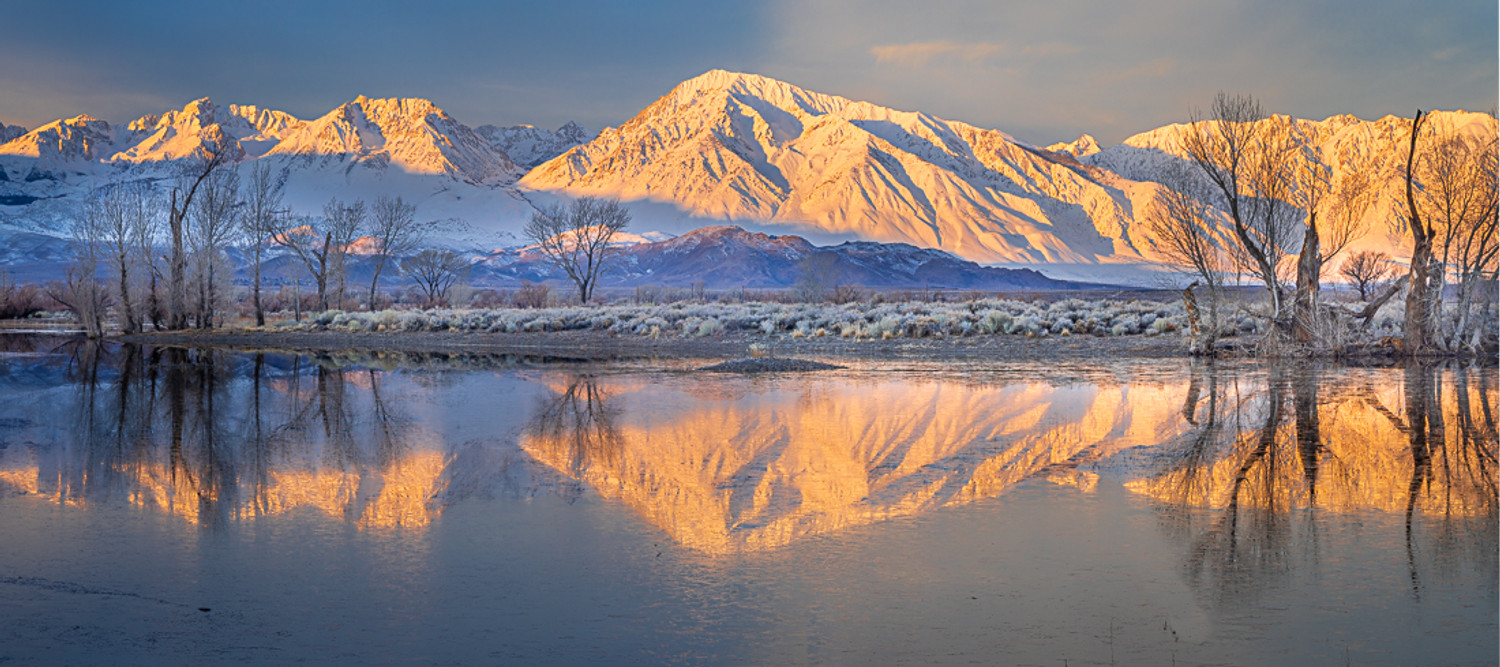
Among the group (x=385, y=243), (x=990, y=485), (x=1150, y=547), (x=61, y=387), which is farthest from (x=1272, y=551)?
(x=385, y=243)

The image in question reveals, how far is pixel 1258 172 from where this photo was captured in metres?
22.4

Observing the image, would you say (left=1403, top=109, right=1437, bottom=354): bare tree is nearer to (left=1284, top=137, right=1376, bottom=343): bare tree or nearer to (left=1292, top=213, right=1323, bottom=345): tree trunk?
(left=1284, top=137, right=1376, bottom=343): bare tree

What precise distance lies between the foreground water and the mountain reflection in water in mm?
57

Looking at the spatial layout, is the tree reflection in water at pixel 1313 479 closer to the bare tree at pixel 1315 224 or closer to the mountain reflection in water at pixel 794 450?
the mountain reflection in water at pixel 794 450

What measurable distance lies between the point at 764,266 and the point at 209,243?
113828 millimetres

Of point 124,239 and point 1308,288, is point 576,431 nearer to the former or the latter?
point 1308,288

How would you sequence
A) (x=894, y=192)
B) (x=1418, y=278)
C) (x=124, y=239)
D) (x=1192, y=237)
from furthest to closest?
(x=894, y=192) → (x=124, y=239) → (x=1192, y=237) → (x=1418, y=278)

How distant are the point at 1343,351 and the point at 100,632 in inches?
898

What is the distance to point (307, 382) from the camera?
62.5ft

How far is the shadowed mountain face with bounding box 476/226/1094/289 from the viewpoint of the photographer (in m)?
145

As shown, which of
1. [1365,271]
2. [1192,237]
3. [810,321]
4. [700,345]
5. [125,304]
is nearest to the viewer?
[1192,237]

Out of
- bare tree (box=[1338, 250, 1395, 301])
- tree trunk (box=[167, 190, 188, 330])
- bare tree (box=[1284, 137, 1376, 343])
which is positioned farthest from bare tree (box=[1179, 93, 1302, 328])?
tree trunk (box=[167, 190, 188, 330])

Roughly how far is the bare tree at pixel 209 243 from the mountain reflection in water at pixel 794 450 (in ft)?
84.4

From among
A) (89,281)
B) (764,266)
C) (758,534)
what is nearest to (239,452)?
(758,534)
